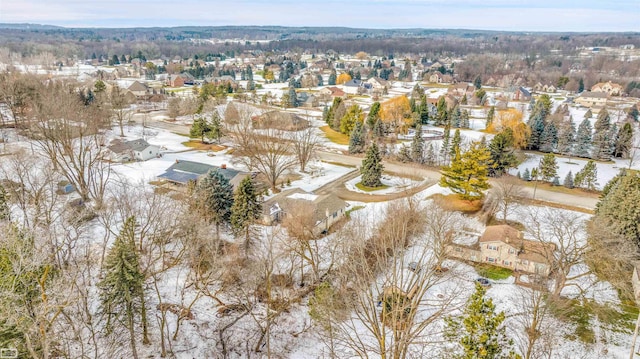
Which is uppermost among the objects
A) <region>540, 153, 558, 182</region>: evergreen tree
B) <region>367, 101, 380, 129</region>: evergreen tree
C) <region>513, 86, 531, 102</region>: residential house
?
<region>513, 86, 531, 102</region>: residential house

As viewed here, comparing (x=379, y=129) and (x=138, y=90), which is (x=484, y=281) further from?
(x=138, y=90)

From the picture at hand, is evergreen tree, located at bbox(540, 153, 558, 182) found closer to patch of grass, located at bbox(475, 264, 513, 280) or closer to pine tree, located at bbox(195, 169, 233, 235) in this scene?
patch of grass, located at bbox(475, 264, 513, 280)

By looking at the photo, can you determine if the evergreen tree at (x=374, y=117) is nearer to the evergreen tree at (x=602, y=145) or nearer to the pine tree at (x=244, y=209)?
the evergreen tree at (x=602, y=145)

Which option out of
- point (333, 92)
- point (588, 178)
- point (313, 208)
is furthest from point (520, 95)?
point (313, 208)

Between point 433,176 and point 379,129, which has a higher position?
point 379,129

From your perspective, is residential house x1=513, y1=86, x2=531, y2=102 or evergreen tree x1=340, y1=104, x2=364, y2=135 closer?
evergreen tree x1=340, y1=104, x2=364, y2=135

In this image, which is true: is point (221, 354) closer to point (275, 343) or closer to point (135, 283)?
point (275, 343)

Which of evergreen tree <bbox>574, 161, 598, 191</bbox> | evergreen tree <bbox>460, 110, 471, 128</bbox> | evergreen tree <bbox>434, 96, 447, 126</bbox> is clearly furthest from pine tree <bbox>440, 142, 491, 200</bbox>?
evergreen tree <bbox>434, 96, 447, 126</bbox>
